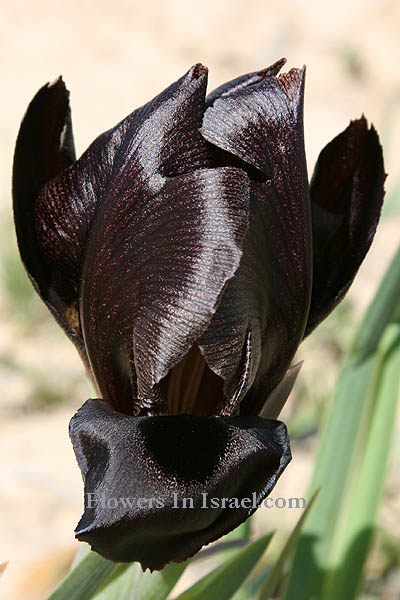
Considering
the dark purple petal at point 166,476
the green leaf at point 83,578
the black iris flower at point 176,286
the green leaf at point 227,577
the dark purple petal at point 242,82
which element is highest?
the dark purple petal at point 242,82

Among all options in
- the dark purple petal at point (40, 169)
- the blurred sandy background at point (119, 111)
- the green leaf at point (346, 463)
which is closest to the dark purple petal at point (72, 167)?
the dark purple petal at point (40, 169)

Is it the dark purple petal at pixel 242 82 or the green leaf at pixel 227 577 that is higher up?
the dark purple petal at pixel 242 82

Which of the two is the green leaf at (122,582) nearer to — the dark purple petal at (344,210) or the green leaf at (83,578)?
the green leaf at (83,578)

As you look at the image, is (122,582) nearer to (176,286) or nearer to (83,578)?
(83,578)

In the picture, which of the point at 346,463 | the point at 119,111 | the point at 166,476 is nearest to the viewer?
the point at 166,476

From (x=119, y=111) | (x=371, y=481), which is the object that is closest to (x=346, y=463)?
(x=371, y=481)

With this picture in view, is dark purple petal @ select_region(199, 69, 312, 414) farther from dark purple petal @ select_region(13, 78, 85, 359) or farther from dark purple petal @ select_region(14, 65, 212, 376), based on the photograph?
dark purple petal @ select_region(13, 78, 85, 359)
